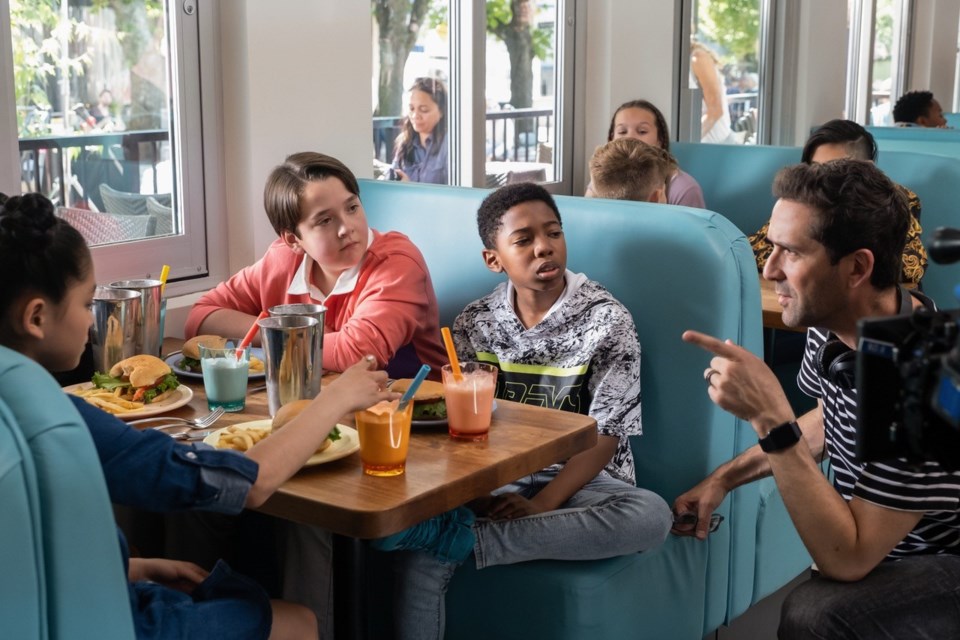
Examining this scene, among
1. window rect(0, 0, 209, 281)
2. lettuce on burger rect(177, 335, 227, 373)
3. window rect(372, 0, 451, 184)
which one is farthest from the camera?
window rect(372, 0, 451, 184)

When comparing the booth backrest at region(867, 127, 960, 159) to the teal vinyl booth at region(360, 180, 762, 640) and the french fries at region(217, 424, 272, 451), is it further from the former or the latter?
the french fries at region(217, 424, 272, 451)

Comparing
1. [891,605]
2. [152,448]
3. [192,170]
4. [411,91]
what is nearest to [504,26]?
[411,91]

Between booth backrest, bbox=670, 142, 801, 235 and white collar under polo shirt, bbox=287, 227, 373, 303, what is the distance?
1816 millimetres

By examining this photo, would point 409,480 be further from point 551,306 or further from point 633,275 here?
point 633,275

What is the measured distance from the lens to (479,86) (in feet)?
11.9

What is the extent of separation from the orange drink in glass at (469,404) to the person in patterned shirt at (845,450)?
31 centimetres

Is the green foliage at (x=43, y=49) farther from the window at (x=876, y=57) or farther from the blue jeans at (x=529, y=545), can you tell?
the window at (x=876, y=57)

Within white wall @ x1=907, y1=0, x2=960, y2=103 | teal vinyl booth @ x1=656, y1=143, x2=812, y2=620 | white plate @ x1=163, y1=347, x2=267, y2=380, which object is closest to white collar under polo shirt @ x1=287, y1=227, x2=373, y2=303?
white plate @ x1=163, y1=347, x2=267, y2=380

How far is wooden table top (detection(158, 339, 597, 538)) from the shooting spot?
1397mm

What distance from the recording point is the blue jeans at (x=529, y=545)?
6.21 ft

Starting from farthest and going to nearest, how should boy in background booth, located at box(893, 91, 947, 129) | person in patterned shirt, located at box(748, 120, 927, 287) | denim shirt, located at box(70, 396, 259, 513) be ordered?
boy in background booth, located at box(893, 91, 947, 129) → person in patterned shirt, located at box(748, 120, 927, 287) → denim shirt, located at box(70, 396, 259, 513)

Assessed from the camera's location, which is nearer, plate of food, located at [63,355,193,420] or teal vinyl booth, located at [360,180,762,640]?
plate of food, located at [63,355,193,420]

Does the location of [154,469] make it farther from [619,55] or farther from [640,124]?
[619,55]

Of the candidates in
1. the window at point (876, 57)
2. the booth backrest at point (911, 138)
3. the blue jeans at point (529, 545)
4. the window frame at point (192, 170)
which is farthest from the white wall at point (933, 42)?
the blue jeans at point (529, 545)
